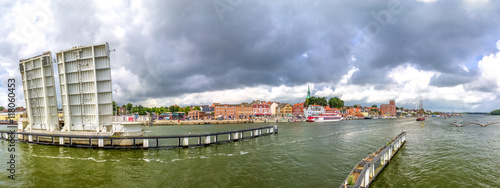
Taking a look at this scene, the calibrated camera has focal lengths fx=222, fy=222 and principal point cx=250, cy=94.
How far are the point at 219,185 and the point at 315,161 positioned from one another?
1227 cm

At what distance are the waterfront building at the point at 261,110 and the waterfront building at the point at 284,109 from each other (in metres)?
7.32

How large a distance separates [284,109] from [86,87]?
13806 centimetres

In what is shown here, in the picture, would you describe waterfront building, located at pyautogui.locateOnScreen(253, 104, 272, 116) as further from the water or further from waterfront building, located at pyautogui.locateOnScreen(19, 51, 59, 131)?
A: the water

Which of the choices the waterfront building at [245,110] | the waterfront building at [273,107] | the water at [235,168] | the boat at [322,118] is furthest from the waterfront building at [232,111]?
the water at [235,168]

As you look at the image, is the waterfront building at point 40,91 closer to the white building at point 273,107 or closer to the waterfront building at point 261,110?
the waterfront building at point 261,110

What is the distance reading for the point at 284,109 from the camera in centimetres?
16125

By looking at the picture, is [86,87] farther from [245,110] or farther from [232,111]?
[245,110]

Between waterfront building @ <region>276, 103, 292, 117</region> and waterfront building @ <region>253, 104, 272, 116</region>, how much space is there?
24.0ft

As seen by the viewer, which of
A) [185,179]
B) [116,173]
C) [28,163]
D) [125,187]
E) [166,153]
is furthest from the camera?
[166,153]

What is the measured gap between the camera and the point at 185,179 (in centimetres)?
1825

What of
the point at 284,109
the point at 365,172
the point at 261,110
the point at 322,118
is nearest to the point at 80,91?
the point at 365,172

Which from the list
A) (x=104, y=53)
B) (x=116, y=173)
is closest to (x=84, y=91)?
(x=104, y=53)

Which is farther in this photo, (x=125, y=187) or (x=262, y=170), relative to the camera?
(x=262, y=170)

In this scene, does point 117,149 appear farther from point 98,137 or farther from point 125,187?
point 125,187
